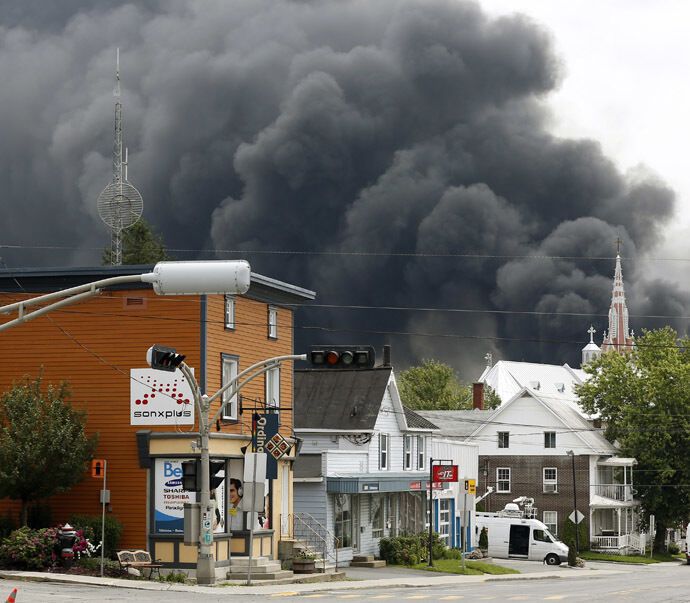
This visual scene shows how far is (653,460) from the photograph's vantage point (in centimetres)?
8738

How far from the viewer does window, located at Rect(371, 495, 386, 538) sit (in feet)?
185

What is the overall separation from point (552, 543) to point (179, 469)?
108 ft

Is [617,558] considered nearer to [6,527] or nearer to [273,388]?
[273,388]

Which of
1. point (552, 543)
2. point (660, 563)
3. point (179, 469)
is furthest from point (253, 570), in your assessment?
point (660, 563)

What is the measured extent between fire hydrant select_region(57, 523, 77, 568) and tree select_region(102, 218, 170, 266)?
63174mm

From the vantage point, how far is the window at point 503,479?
88125 mm

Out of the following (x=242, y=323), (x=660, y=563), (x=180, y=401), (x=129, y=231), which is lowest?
(x=660, y=563)

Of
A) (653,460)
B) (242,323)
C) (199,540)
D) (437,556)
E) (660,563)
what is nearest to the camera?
(199,540)

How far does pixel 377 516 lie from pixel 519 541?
581 inches

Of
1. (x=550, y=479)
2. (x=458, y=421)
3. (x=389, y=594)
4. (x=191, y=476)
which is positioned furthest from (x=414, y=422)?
(x=458, y=421)

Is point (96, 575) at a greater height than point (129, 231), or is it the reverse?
point (129, 231)

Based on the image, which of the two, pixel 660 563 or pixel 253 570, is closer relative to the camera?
pixel 253 570

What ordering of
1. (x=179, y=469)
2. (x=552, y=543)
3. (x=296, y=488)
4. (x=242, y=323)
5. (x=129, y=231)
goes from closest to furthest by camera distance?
(x=179, y=469)
(x=242, y=323)
(x=296, y=488)
(x=552, y=543)
(x=129, y=231)

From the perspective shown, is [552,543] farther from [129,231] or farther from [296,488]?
[129,231]
